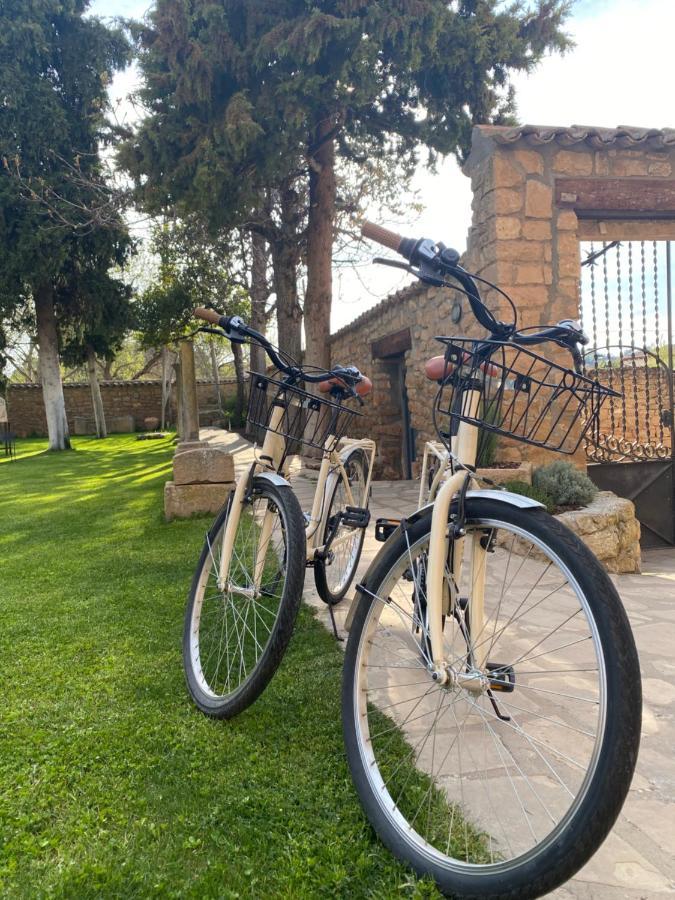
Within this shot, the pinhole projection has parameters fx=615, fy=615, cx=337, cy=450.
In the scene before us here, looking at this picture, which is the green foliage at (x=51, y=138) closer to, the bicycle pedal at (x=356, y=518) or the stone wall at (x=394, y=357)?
the stone wall at (x=394, y=357)

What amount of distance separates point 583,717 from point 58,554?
373cm

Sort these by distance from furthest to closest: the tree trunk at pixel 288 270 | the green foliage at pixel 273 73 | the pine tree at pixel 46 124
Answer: the pine tree at pixel 46 124 < the tree trunk at pixel 288 270 < the green foliage at pixel 273 73

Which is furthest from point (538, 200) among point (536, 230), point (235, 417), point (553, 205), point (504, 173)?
point (235, 417)

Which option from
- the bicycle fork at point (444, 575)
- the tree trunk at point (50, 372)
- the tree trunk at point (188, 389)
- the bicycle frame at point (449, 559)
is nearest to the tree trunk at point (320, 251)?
the tree trunk at point (188, 389)

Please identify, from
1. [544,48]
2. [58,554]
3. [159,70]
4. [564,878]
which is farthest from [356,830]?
[544,48]

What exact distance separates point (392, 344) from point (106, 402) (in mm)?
19199

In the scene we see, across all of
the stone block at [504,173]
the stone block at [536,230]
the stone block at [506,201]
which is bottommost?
the stone block at [536,230]

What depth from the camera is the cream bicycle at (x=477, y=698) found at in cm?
106

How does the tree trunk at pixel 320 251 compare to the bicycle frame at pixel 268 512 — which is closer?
the bicycle frame at pixel 268 512

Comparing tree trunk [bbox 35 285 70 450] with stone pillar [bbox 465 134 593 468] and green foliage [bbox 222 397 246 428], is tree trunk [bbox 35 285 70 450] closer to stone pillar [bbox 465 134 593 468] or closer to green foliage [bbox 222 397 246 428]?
green foliage [bbox 222 397 246 428]

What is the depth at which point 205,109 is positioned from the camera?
26.5 ft

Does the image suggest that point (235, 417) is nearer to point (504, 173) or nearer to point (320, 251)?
point (320, 251)

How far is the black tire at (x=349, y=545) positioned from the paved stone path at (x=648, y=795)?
100 mm

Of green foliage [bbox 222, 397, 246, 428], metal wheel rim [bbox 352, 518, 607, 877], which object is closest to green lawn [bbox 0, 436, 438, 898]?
metal wheel rim [bbox 352, 518, 607, 877]
